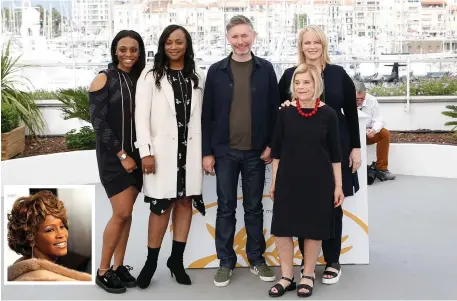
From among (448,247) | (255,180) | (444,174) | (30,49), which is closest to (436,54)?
(444,174)

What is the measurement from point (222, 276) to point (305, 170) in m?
0.81

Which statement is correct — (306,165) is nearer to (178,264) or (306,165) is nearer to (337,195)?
(337,195)

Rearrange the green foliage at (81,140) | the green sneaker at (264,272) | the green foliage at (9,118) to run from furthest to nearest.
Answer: the green foliage at (81,140), the green foliage at (9,118), the green sneaker at (264,272)

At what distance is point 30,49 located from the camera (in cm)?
1163

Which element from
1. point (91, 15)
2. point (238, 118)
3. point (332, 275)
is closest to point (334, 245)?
point (332, 275)

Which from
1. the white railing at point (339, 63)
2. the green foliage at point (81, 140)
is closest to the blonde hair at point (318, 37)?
the green foliage at point (81, 140)

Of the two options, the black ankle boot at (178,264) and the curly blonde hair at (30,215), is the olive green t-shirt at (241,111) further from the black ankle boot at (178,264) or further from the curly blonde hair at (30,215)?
the curly blonde hair at (30,215)

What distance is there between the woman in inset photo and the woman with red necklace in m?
1.06

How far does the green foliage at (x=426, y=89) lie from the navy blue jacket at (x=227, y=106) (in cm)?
573

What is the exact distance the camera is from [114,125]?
432 cm

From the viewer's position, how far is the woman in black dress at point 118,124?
14.0 feet

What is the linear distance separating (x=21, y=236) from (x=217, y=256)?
1100mm

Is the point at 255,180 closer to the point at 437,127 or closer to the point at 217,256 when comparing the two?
the point at 217,256

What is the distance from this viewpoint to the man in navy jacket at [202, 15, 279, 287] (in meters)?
4.46
